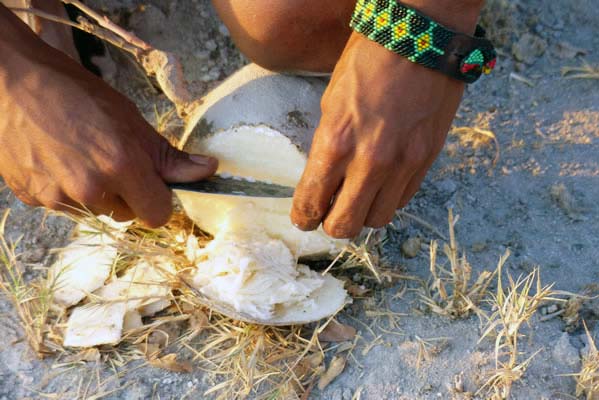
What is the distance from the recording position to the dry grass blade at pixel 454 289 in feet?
4.82

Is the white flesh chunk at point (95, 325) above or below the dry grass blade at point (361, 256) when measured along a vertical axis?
below

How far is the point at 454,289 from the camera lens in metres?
1.51

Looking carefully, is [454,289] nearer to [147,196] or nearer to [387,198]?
[387,198]

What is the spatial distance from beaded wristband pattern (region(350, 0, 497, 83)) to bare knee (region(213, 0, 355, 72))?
0.26 metres

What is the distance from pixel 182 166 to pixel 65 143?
26cm

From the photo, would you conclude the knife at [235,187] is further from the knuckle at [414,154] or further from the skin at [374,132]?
the knuckle at [414,154]

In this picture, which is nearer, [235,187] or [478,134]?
[235,187]

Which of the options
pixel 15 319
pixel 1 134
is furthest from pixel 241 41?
pixel 15 319

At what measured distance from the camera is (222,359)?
4.82 ft

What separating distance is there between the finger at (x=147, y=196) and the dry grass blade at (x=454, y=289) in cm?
65

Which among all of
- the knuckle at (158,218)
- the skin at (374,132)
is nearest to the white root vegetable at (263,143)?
the knuckle at (158,218)

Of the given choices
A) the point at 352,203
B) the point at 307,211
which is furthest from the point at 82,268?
the point at 352,203

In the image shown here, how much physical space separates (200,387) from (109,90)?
0.75 meters

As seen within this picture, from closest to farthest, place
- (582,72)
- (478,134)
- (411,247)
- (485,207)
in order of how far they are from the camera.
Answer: (411,247), (485,207), (478,134), (582,72)
